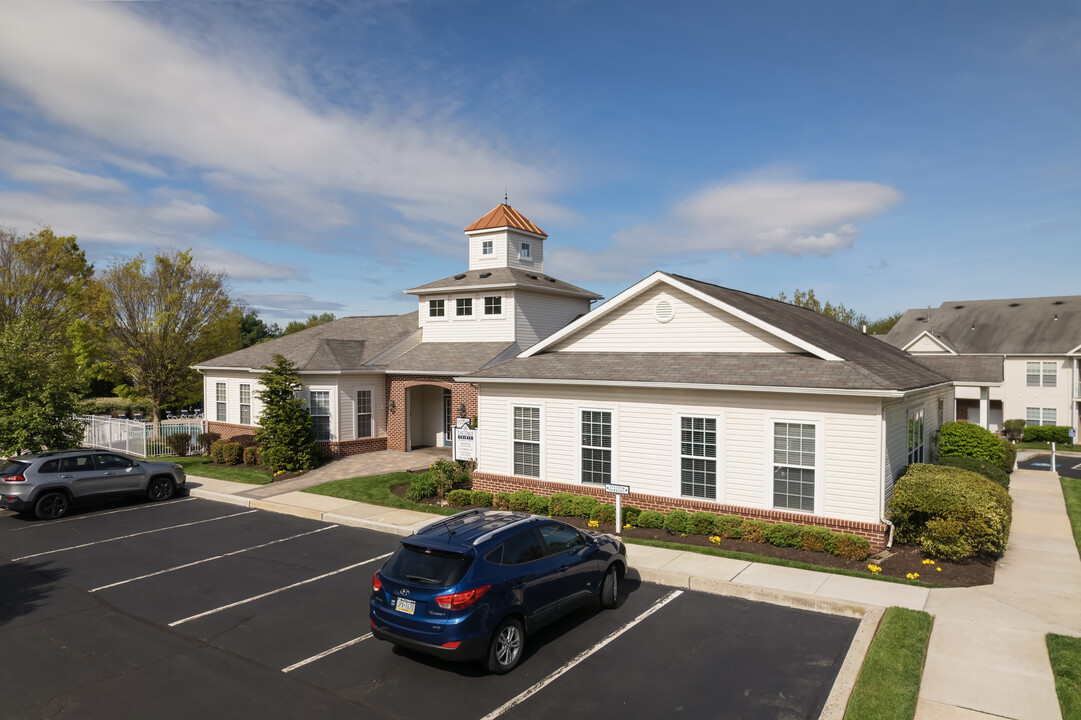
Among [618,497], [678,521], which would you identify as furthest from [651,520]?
[618,497]

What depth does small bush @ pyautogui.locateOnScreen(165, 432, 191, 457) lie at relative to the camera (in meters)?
27.6

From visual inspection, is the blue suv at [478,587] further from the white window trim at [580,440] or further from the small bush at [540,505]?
the small bush at [540,505]

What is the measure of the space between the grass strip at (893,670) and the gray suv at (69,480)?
62.3 feet

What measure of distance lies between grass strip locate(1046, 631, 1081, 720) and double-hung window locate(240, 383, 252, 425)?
27.0 m

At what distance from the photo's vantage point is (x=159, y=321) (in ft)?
109

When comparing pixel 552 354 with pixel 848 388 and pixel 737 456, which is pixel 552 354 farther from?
pixel 848 388

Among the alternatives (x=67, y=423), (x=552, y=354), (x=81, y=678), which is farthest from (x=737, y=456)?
(x=67, y=423)

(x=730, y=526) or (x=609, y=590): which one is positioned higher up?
(x=730, y=526)

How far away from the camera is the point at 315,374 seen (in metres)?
25.3

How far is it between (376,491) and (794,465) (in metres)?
11.8

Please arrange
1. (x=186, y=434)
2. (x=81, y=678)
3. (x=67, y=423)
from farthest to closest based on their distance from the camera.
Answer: (x=186, y=434) → (x=67, y=423) → (x=81, y=678)

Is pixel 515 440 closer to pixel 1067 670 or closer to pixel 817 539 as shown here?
pixel 817 539

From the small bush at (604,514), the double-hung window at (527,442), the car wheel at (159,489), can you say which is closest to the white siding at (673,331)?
the double-hung window at (527,442)

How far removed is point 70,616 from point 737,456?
41.7ft
